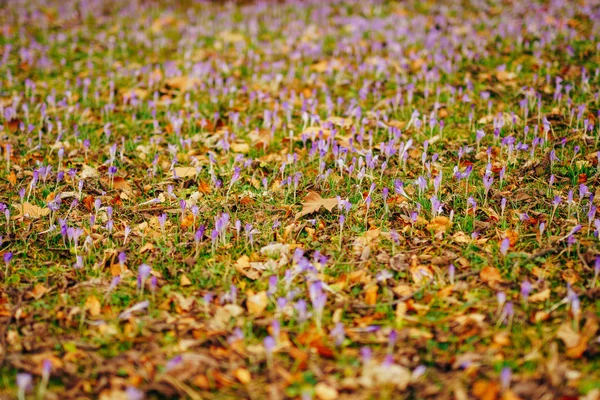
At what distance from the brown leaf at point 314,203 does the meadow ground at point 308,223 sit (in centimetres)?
2

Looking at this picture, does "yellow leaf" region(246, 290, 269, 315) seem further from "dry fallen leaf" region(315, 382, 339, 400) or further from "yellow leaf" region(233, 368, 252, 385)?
"dry fallen leaf" region(315, 382, 339, 400)

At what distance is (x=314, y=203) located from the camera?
3.63m

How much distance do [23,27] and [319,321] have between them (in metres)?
7.75

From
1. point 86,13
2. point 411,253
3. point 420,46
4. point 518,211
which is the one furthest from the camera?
point 86,13

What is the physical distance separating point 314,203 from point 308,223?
21 cm

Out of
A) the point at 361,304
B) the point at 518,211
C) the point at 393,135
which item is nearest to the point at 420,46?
the point at 393,135

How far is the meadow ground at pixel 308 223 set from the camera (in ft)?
7.63

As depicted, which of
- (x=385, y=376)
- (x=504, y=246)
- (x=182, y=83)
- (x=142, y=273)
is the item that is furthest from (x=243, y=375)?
(x=182, y=83)

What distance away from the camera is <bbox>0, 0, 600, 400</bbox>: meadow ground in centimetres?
233

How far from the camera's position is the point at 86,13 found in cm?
904

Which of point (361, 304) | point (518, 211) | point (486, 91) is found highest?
point (486, 91)

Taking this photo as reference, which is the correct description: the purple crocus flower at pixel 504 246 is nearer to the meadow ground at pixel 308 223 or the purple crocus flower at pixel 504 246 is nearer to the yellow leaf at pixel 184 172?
the meadow ground at pixel 308 223

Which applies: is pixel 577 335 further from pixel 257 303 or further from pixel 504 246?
pixel 257 303

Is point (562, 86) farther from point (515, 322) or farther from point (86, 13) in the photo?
point (86, 13)
